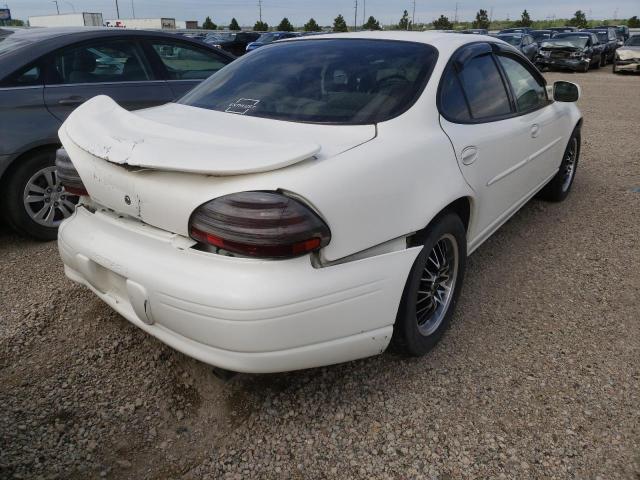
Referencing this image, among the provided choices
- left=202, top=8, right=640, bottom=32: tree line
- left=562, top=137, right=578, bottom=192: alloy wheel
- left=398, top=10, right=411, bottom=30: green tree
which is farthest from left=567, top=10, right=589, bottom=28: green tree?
left=562, top=137, right=578, bottom=192: alloy wheel

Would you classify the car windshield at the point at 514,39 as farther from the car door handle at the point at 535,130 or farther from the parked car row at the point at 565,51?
the car door handle at the point at 535,130

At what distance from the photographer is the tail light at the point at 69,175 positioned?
2422mm

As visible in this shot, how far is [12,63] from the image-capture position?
3.78m

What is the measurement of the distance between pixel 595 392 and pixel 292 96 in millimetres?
1976

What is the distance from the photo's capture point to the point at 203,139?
204cm

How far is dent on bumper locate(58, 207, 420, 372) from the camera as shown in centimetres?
182

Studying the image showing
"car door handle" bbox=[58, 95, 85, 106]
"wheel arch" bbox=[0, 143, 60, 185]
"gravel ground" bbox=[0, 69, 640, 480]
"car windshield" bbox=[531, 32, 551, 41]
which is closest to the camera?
"gravel ground" bbox=[0, 69, 640, 480]

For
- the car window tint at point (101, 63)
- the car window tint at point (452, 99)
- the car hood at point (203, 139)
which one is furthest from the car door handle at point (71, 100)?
the car window tint at point (452, 99)

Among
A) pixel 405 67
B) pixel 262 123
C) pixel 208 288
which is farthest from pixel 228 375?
pixel 405 67

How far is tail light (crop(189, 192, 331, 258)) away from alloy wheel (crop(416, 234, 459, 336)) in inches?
35.5

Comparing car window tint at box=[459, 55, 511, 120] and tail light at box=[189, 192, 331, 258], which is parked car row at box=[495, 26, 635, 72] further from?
tail light at box=[189, 192, 331, 258]

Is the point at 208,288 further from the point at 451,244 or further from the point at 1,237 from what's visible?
the point at 1,237

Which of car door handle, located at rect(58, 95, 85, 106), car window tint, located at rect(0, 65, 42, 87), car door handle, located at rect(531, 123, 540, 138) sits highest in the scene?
car window tint, located at rect(0, 65, 42, 87)

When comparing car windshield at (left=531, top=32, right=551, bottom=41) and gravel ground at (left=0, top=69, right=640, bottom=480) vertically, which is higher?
car windshield at (left=531, top=32, right=551, bottom=41)
